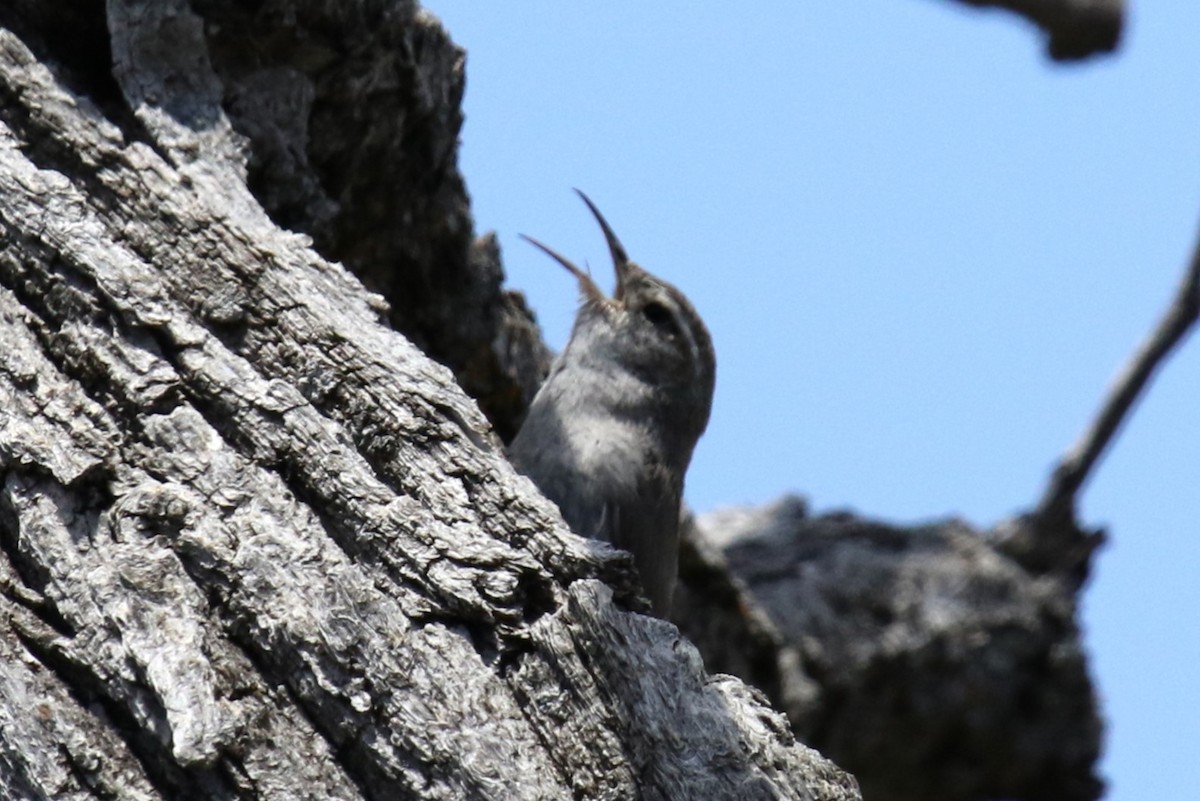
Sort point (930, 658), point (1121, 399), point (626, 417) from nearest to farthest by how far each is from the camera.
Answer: point (626, 417)
point (1121, 399)
point (930, 658)

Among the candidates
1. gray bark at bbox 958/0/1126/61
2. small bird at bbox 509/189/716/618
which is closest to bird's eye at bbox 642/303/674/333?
small bird at bbox 509/189/716/618

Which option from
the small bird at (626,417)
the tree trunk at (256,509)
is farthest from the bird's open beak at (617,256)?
the tree trunk at (256,509)

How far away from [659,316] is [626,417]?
525 millimetres

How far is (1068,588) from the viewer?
25.1ft

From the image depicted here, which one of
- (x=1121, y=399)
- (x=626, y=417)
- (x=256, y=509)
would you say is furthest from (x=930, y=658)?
(x=256, y=509)

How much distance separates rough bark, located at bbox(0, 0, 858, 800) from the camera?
3002 mm

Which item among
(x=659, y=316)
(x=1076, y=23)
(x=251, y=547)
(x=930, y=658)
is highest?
(x=1076, y=23)

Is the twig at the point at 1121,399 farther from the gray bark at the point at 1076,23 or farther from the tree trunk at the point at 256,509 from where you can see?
the tree trunk at the point at 256,509

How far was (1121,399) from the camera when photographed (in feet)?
21.5

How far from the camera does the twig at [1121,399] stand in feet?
20.2

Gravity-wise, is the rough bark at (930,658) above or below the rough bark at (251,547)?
above

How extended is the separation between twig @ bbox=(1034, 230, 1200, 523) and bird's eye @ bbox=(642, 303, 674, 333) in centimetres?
208

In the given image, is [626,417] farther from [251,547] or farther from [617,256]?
[251,547]

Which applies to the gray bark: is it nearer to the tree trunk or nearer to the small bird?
the small bird
